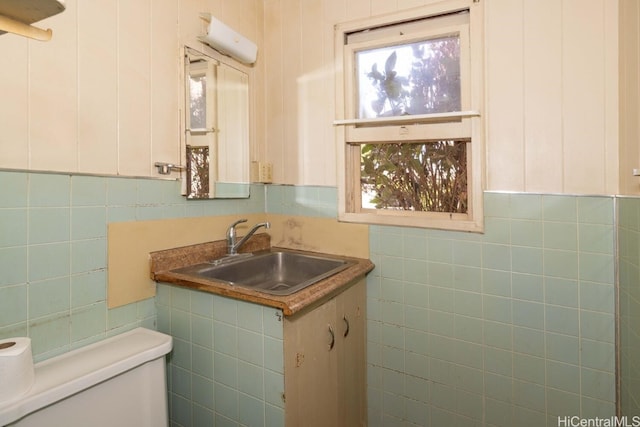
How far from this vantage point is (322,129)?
183cm

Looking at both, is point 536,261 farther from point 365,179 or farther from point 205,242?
point 205,242

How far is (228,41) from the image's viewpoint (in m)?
1.67

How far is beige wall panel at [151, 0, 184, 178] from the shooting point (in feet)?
4.63

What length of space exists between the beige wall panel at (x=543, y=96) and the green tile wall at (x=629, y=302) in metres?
0.25

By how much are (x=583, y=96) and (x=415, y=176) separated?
0.72m

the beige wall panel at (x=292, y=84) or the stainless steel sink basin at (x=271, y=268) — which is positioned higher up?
the beige wall panel at (x=292, y=84)

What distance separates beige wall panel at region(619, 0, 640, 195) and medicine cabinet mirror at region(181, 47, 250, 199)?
5.41 feet

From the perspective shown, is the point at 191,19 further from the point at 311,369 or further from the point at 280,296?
the point at 311,369

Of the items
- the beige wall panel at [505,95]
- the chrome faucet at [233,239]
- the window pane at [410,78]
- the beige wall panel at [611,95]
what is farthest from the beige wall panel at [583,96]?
the chrome faucet at [233,239]

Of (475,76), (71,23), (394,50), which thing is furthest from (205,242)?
(475,76)

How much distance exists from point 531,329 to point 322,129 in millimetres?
1346

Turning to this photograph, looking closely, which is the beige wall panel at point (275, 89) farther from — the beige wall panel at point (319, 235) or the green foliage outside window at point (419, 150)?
the green foliage outside window at point (419, 150)

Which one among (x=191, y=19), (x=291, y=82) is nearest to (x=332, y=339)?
(x=291, y=82)

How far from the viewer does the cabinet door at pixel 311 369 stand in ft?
3.69
